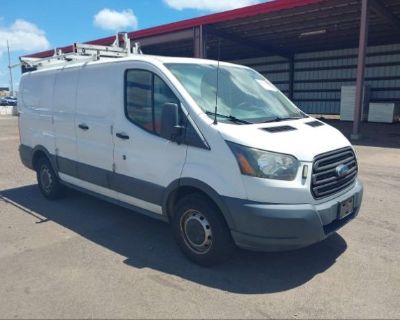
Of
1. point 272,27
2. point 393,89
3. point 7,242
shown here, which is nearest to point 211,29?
point 272,27

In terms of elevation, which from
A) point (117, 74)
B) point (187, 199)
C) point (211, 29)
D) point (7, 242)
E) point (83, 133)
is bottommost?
point (7, 242)

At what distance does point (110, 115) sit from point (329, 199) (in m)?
2.63

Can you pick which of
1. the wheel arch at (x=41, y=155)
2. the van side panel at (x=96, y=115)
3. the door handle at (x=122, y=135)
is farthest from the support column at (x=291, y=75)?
the door handle at (x=122, y=135)

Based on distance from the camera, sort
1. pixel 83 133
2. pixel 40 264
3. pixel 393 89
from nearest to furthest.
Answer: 1. pixel 40 264
2. pixel 83 133
3. pixel 393 89

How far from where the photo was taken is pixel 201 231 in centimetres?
370

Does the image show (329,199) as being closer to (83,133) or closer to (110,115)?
(110,115)

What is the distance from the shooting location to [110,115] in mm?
4570

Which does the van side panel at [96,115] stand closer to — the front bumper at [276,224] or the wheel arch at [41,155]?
the wheel arch at [41,155]

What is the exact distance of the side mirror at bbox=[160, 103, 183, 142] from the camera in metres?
3.66

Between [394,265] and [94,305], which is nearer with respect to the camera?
[94,305]

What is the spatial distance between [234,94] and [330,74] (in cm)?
2266

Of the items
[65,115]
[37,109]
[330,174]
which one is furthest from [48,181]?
[330,174]

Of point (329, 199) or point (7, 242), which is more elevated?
point (329, 199)

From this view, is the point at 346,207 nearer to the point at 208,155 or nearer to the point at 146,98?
the point at 208,155
